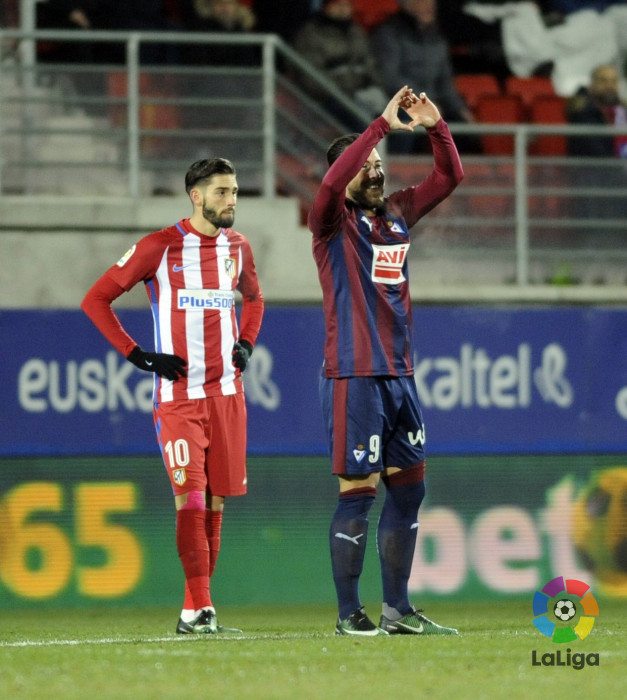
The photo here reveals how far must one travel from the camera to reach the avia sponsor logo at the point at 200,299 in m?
7.19

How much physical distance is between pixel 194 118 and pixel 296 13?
2.78 m

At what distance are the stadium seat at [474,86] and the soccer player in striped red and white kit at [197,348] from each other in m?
5.38

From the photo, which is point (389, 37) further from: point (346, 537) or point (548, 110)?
point (346, 537)

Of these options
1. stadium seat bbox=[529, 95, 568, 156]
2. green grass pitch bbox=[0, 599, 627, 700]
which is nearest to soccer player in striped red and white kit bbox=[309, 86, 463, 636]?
green grass pitch bbox=[0, 599, 627, 700]

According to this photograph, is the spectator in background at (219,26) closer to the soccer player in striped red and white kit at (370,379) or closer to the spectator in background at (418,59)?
the spectator in background at (418,59)

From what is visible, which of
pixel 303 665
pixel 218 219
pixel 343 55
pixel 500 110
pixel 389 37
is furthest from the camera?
pixel 500 110

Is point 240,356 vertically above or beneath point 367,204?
beneath

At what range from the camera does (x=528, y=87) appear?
41.9ft

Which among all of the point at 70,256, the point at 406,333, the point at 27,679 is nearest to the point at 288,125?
the point at 70,256

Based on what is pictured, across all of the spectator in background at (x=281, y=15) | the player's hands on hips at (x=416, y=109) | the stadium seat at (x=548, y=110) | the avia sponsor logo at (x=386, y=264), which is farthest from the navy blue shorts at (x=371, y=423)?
the spectator in background at (x=281, y=15)

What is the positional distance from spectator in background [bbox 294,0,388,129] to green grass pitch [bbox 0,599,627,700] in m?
4.80

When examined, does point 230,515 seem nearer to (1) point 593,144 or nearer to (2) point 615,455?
(2) point 615,455

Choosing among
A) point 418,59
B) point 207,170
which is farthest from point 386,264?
point 418,59

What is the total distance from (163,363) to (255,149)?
10.1 ft
